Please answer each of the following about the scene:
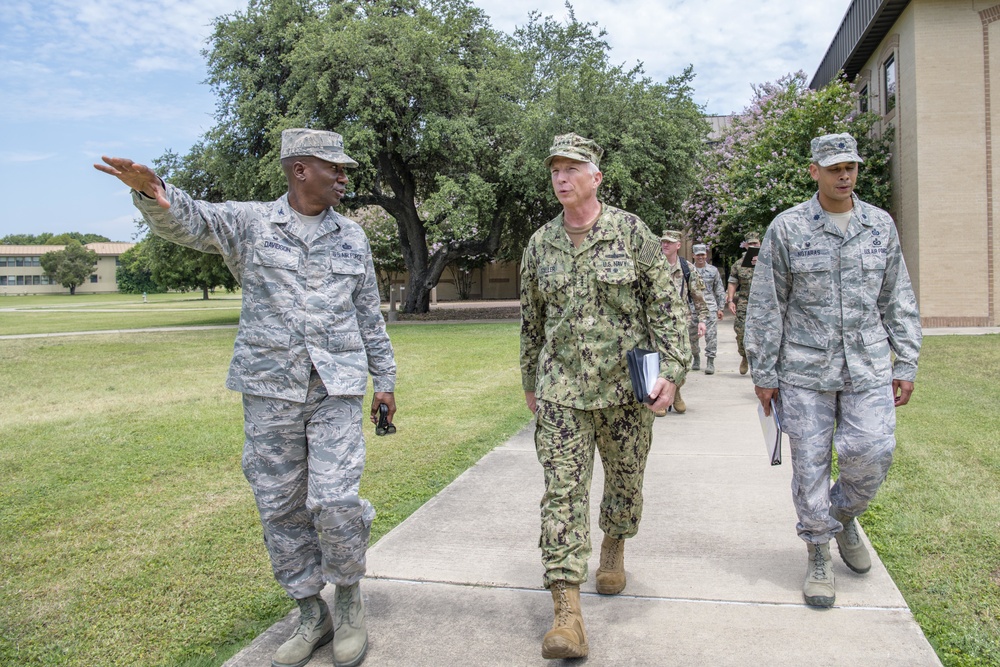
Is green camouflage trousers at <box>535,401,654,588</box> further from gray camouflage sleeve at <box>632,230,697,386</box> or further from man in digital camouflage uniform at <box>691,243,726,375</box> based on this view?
man in digital camouflage uniform at <box>691,243,726,375</box>

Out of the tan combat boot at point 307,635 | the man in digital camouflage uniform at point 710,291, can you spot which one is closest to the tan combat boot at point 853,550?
the tan combat boot at point 307,635

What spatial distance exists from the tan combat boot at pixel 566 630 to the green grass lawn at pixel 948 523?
144cm

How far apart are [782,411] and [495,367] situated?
9.85 meters

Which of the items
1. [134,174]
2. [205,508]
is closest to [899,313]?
[134,174]

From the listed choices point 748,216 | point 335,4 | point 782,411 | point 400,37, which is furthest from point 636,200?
point 782,411

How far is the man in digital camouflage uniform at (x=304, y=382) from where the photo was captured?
3137mm

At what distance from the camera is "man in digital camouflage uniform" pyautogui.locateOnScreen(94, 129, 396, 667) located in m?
3.14

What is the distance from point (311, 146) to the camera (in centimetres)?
322

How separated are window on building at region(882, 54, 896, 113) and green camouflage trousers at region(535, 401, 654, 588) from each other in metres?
21.4

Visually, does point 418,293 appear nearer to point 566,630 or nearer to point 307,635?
point 307,635

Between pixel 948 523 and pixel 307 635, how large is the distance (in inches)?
146

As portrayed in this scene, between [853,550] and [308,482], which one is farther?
[853,550]

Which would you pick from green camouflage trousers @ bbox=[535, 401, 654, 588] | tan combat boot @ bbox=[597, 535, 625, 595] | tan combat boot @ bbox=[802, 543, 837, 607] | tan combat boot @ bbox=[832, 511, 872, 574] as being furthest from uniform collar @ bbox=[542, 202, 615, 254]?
tan combat boot @ bbox=[832, 511, 872, 574]

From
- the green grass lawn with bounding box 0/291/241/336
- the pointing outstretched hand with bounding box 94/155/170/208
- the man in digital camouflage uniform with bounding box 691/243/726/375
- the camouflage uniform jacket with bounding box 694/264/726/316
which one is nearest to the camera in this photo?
the pointing outstretched hand with bounding box 94/155/170/208
